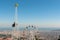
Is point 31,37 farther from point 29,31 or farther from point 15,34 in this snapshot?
point 15,34

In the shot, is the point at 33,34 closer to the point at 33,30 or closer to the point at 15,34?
the point at 33,30

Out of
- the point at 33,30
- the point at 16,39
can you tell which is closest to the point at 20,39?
the point at 16,39

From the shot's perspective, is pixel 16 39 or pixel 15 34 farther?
pixel 15 34

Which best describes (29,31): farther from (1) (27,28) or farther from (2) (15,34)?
(2) (15,34)

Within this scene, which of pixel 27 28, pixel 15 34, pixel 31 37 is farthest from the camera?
pixel 15 34

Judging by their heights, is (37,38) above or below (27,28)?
below

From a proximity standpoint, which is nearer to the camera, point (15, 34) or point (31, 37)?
point (31, 37)

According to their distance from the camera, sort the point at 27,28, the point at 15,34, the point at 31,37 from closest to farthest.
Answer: the point at 31,37, the point at 27,28, the point at 15,34
